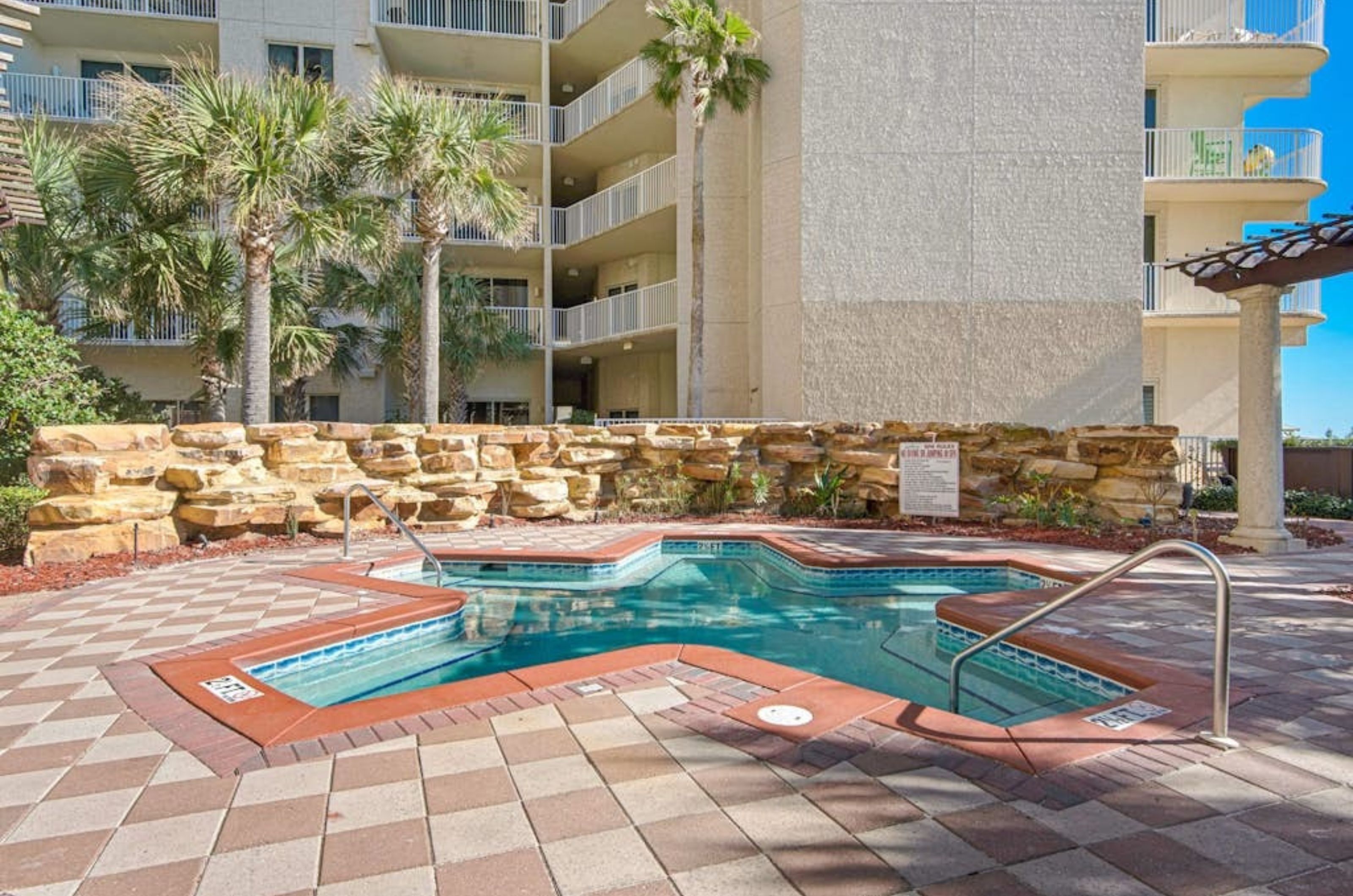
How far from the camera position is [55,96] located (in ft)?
55.7

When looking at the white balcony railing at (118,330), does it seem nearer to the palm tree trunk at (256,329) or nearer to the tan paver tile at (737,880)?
the palm tree trunk at (256,329)

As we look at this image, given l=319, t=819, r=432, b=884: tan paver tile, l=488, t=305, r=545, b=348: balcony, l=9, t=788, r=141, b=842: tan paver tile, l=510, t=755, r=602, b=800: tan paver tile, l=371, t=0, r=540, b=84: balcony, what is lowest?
l=9, t=788, r=141, b=842: tan paver tile

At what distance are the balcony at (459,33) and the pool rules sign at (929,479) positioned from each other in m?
15.0

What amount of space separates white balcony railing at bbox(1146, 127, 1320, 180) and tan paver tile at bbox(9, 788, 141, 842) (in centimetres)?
1914

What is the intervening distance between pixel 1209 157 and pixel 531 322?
15.9 metres

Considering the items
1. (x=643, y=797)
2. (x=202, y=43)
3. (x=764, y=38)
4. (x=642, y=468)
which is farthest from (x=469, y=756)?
(x=202, y=43)

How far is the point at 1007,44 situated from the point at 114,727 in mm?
15335

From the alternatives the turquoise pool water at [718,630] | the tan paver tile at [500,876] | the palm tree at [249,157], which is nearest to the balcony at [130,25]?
the palm tree at [249,157]

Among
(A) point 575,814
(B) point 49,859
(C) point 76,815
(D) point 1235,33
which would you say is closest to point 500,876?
(A) point 575,814

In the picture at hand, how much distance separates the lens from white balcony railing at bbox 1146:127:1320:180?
15.5m

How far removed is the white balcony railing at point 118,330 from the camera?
12.7m

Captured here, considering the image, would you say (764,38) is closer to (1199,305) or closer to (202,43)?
(1199,305)

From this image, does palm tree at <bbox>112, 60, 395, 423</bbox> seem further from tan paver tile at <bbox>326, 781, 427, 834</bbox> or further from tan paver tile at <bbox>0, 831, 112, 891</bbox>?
tan paver tile at <bbox>326, 781, 427, 834</bbox>

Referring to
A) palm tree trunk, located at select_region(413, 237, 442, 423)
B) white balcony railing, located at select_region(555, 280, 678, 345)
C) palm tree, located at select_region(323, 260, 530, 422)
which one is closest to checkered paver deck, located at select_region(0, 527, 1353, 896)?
palm tree trunk, located at select_region(413, 237, 442, 423)
